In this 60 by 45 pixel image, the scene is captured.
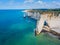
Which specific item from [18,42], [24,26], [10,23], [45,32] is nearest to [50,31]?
[45,32]

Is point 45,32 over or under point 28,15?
under

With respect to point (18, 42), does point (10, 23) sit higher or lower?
higher

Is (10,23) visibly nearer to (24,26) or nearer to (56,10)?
(24,26)

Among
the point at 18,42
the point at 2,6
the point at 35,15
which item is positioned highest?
the point at 2,6

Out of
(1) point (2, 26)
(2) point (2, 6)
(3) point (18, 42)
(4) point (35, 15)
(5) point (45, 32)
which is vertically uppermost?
(2) point (2, 6)

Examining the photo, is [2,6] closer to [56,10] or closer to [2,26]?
[2,26]

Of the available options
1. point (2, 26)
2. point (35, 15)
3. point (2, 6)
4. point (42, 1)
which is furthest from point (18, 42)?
point (42, 1)
